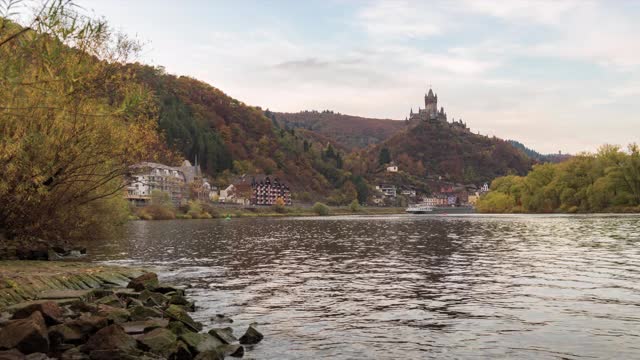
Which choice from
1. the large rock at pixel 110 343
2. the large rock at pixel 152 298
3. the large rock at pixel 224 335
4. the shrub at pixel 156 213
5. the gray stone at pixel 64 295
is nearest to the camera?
the large rock at pixel 110 343

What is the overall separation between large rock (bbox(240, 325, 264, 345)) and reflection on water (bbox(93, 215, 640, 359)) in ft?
1.22

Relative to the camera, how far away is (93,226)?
56.0 meters

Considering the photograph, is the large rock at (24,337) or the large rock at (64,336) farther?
the large rock at (64,336)

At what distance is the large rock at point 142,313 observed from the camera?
20203mm

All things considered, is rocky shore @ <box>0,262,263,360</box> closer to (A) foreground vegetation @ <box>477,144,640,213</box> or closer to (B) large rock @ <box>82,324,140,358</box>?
(B) large rock @ <box>82,324,140,358</box>

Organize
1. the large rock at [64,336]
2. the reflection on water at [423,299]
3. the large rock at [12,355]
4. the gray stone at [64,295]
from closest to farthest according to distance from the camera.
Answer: the large rock at [12,355] → the large rock at [64,336] → the reflection on water at [423,299] → the gray stone at [64,295]

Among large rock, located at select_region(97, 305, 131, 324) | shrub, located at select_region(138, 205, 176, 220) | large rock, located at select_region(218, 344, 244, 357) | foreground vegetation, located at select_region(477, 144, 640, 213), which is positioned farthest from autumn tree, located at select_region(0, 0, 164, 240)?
foreground vegetation, located at select_region(477, 144, 640, 213)

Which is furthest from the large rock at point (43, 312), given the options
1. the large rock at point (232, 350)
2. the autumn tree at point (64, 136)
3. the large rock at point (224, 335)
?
the autumn tree at point (64, 136)


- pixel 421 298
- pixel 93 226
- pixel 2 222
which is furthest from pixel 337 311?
pixel 93 226

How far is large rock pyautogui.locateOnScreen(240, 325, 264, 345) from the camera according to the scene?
19406 mm

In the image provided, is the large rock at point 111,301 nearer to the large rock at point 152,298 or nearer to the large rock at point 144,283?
the large rock at point 152,298

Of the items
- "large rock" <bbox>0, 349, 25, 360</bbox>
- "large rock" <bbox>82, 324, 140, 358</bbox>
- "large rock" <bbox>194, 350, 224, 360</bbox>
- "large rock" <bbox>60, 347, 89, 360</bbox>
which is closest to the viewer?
"large rock" <bbox>0, 349, 25, 360</bbox>

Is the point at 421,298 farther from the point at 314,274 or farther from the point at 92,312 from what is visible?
the point at 92,312

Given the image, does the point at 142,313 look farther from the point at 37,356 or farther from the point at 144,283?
the point at 144,283
